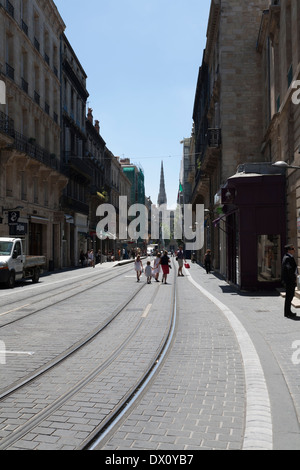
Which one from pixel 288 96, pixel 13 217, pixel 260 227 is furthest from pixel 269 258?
pixel 13 217

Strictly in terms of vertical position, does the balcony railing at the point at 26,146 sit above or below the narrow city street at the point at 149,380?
above

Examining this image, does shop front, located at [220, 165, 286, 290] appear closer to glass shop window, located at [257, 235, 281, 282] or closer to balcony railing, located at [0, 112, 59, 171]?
glass shop window, located at [257, 235, 281, 282]

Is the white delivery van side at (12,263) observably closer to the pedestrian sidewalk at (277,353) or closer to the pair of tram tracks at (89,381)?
the pedestrian sidewalk at (277,353)

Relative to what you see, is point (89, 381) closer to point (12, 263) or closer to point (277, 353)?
point (277, 353)

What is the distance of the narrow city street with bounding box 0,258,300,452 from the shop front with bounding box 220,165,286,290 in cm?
574

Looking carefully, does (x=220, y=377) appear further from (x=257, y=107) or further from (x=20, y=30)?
(x=20, y=30)

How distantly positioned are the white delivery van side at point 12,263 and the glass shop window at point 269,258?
10.1 m

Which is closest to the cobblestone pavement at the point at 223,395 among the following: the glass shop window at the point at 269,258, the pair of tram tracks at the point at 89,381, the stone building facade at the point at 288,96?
the pair of tram tracks at the point at 89,381

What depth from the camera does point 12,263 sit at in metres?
19.2

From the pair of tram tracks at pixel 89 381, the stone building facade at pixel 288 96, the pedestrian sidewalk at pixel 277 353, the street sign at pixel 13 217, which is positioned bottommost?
the pair of tram tracks at pixel 89 381

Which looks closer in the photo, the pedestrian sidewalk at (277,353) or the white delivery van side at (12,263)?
the pedestrian sidewalk at (277,353)

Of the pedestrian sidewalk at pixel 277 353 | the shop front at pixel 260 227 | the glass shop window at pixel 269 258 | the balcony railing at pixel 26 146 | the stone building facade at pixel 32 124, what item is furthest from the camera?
the stone building facade at pixel 32 124

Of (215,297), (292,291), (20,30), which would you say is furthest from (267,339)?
(20,30)

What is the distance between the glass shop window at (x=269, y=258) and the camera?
17516 mm
